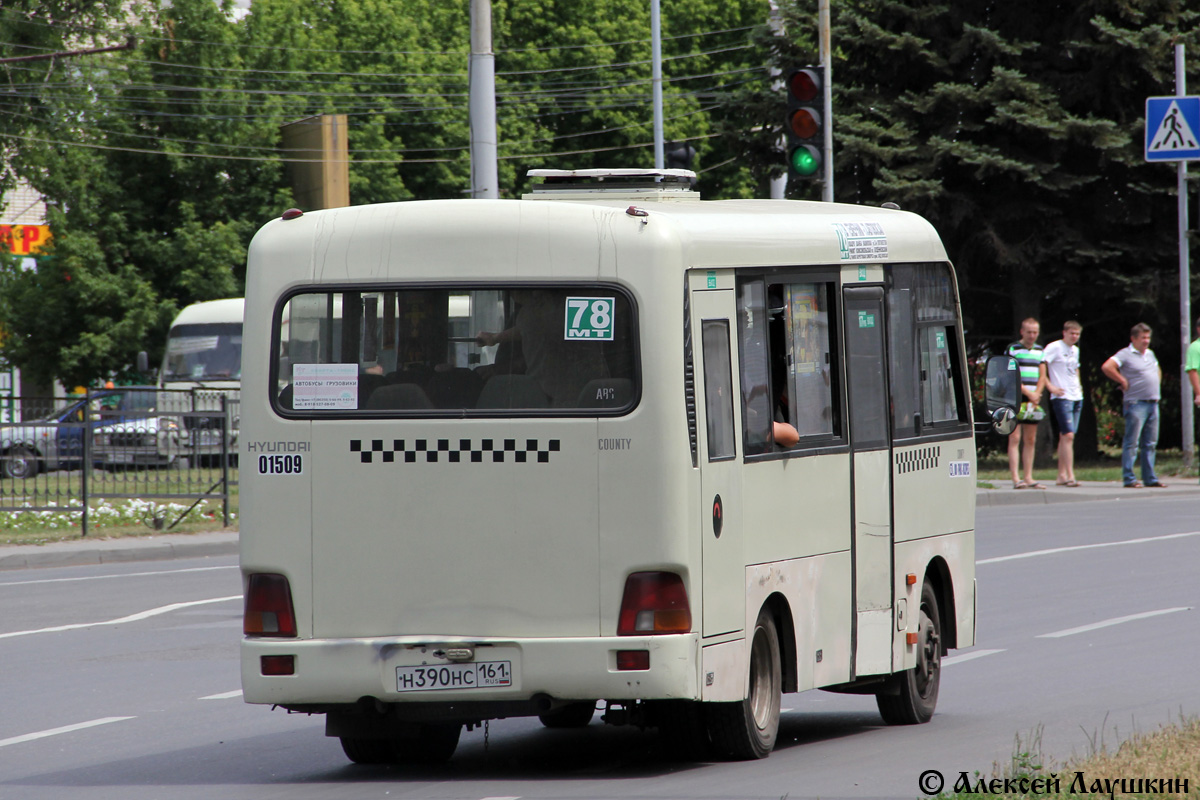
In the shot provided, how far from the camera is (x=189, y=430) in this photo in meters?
21.3

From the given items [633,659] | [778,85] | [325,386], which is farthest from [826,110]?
[778,85]

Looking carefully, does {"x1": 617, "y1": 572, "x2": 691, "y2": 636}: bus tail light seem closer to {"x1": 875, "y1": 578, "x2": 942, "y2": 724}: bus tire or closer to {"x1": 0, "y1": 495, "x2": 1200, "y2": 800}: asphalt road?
{"x1": 0, "y1": 495, "x2": 1200, "y2": 800}: asphalt road

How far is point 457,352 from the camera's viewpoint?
7672 mm

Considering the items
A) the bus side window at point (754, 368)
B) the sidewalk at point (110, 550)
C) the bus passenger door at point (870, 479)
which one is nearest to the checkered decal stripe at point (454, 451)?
the bus side window at point (754, 368)

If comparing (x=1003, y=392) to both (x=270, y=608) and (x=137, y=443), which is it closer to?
(x=270, y=608)

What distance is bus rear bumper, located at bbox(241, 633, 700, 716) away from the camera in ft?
24.1

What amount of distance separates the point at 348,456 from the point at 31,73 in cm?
3880

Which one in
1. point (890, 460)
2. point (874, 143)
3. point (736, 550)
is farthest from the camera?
point (874, 143)

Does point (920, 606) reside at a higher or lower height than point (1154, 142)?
lower

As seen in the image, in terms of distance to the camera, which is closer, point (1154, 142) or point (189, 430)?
point (189, 430)

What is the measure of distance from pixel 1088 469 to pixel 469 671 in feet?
77.9

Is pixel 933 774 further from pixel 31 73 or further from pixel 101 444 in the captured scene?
pixel 31 73

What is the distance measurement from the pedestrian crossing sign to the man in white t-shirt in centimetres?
396

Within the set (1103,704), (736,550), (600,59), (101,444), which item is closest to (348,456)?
(736,550)
